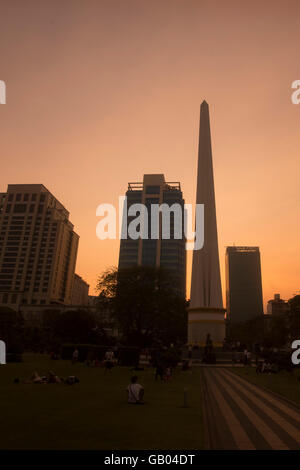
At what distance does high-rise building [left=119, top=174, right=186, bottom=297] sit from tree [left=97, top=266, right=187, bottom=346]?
82.5 metres

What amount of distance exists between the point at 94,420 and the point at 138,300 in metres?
41.5

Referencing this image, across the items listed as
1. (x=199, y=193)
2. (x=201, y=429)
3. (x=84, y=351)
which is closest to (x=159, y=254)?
(x=199, y=193)

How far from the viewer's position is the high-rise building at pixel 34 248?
502 ft

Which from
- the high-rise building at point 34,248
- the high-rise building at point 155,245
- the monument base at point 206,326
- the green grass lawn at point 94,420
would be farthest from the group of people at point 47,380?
the high-rise building at point 34,248

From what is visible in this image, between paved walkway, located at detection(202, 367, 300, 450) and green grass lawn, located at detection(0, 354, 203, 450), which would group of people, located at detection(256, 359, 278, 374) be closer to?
paved walkway, located at detection(202, 367, 300, 450)

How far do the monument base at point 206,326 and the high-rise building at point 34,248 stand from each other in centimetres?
10595

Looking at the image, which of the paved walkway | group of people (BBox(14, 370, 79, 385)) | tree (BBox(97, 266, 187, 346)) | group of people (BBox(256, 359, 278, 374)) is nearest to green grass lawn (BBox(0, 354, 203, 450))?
the paved walkway

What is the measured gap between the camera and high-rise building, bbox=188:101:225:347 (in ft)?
184

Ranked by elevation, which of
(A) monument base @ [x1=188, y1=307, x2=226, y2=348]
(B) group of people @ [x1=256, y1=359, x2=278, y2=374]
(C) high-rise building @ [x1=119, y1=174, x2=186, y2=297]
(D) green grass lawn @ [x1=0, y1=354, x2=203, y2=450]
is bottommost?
(D) green grass lawn @ [x1=0, y1=354, x2=203, y2=450]

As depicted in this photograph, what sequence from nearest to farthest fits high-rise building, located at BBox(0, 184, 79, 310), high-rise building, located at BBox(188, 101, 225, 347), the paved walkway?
the paved walkway → high-rise building, located at BBox(188, 101, 225, 347) → high-rise building, located at BBox(0, 184, 79, 310)

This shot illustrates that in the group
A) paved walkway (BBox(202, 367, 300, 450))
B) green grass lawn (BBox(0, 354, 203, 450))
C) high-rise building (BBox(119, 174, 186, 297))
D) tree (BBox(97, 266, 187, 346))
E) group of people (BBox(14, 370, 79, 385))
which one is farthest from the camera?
high-rise building (BBox(119, 174, 186, 297))

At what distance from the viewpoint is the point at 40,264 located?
158375mm

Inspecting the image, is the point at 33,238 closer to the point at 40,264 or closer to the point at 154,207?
the point at 40,264

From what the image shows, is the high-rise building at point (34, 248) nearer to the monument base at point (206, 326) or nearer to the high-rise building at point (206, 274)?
the high-rise building at point (206, 274)
